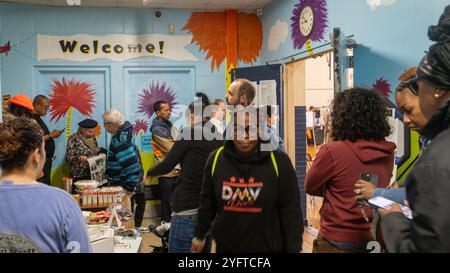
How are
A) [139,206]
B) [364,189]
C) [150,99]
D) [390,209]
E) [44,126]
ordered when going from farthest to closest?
[150,99] < [44,126] < [139,206] < [364,189] < [390,209]

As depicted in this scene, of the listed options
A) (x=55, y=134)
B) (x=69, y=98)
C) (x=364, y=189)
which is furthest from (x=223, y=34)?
(x=364, y=189)

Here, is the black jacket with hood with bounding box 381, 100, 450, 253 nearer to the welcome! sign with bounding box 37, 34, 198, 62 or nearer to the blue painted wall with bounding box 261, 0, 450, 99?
the blue painted wall with bounding box 261, 0, 450, 99

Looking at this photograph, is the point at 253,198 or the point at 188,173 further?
the point at 188,173

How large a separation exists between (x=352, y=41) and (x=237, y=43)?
9.01 ft

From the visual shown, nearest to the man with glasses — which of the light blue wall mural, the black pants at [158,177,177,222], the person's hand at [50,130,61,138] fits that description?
the person's hand at [50,130,61,138]

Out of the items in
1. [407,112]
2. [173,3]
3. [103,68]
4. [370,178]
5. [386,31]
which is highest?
[173,3]

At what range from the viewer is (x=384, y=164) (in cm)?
196

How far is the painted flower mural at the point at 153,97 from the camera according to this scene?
5953mm

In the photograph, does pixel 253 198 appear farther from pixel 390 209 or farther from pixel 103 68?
pixel 103 68

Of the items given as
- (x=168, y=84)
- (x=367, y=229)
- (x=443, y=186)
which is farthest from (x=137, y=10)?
(x=443, y=186)

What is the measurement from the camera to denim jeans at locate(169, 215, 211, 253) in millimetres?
2387

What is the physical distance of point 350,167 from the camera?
75.0 inches

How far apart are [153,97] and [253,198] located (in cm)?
439
